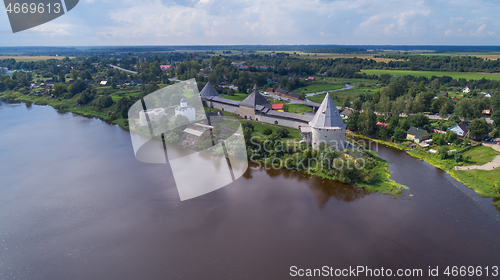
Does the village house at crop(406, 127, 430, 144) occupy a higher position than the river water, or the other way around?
the village house at crop(406, 127, 430, 144)

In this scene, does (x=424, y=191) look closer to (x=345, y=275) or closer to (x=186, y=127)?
(x=345, y=275)

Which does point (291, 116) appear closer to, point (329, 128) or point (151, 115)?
point (329, 128)

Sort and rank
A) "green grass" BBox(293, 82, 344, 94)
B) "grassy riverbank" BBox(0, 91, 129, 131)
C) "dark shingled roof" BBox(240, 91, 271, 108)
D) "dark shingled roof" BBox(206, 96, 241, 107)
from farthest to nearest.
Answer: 1. "green grass" BBox(293, 82, 344, 94)
2. "dark shingled roof" BBox(206, 96, 241, 107)
3. "grassy riverbank" BBox(0, 91, 129, 131)
4. "dark shingled roof" BBox(240, 91, 271, 108)

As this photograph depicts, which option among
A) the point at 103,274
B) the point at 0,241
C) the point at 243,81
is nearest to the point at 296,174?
the point at 103,274

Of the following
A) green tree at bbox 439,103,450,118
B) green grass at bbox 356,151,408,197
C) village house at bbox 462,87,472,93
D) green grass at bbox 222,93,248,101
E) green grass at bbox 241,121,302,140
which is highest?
village house at bbox 462,87,472,93

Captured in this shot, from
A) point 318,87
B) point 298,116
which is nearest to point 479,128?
point 298,116

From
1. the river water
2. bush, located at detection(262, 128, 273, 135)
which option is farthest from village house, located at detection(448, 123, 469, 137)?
bush, located at detection(262, 128, 273, 135)

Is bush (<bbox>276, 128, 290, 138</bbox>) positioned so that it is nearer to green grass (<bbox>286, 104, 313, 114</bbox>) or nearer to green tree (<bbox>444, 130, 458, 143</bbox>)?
green grass (<bbox>286, 104, 313, 114</bbox>)
